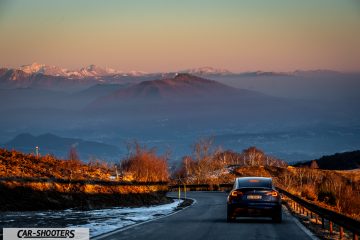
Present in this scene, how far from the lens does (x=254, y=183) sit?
85.0 feet

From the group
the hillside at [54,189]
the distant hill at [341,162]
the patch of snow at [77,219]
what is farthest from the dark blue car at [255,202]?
the distant hill at [341,162]

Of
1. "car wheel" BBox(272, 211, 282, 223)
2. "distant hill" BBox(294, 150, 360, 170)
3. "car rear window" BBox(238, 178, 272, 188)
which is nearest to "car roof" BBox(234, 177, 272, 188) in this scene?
"car rear window" BBox(238, 178, 272, 188)

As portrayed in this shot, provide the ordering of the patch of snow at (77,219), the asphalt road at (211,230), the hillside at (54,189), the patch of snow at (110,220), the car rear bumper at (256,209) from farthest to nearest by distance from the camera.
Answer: the hillside at (54,189)
the car rear bumper at (256,209)
the patch of snow at (77,219)
the patch of snow at (110,220)
the asphalt road at (211,230)

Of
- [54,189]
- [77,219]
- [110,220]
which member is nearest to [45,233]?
[77,219]

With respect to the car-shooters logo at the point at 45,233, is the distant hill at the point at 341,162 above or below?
above

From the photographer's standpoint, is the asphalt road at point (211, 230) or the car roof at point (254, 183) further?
the car roof at point (254, 183)

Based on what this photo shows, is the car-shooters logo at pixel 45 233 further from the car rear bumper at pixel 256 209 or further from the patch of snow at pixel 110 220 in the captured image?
the car rear bumper at pixel 256 209

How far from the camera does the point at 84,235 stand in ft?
63.4

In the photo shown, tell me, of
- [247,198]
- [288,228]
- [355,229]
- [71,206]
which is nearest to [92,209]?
[71,206]

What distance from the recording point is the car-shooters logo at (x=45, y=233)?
18.4 meters

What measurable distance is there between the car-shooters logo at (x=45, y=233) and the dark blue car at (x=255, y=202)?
20.9 ft

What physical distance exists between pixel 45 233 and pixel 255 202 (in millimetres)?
8282

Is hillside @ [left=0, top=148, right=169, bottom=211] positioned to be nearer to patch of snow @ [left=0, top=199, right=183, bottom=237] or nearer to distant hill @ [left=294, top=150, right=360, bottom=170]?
patch of snow @ [left=0, top=199, right=183, bottom=237]

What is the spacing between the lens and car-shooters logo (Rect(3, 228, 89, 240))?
1839cm
